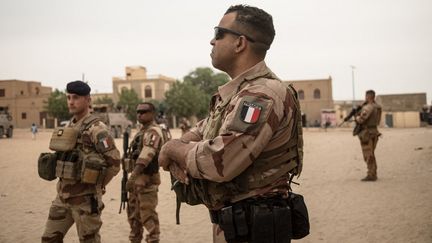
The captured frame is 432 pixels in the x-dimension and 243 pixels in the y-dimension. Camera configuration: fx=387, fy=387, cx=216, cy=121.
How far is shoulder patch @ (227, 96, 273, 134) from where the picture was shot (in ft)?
5.96

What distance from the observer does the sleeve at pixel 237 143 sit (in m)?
1.81

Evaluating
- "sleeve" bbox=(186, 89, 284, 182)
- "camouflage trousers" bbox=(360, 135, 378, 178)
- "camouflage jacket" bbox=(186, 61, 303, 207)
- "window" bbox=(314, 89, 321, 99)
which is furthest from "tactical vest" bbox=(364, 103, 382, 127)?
"window" bbox=(314, 89, 321, 99)

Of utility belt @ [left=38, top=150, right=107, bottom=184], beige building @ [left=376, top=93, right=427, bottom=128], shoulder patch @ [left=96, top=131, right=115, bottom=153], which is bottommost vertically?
utility belt @ [left=38, top=150, right=107, bottom=184]

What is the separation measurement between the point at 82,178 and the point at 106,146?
→ 1.24 feet

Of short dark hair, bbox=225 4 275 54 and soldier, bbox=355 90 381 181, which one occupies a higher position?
short dark hair, bbox=225 4 275 54

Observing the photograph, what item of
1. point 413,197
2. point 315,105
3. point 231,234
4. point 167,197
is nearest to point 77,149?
point 231,234

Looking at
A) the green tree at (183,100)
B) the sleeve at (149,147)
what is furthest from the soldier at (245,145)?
the green tree at (183,100)

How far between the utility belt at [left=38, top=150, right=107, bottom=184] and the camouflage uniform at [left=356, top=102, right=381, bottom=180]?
701 centimetres

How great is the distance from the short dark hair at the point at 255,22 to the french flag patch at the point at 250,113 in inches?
17.6

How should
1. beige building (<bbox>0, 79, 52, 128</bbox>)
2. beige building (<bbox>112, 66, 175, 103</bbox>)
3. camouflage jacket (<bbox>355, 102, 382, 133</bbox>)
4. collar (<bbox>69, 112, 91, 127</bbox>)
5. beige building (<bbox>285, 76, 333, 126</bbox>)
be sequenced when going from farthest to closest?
beige building (<bbox>112, 66, 175, 103</bbox>)
beige building (<bbox>0, 79, 52, 128</bbox>)
beige building (<bbox>285, 76, 333, 126</bbox>)
camouflage jacket (<bbox>355, 102, 382, 133</bbox>)
collar (<bbox>69, 112, 91, 127</bbox>)

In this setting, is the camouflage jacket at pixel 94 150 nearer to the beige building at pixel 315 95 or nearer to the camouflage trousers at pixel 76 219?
the camouflage trousers at pixel 76 219

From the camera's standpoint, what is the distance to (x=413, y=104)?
5084cm

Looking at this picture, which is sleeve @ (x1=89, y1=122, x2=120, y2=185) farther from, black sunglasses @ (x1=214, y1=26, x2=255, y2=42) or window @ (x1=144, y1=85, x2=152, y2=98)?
window @ (x1=144, y1=85, x2=152, y2=98)

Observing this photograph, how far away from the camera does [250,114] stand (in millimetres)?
1823
